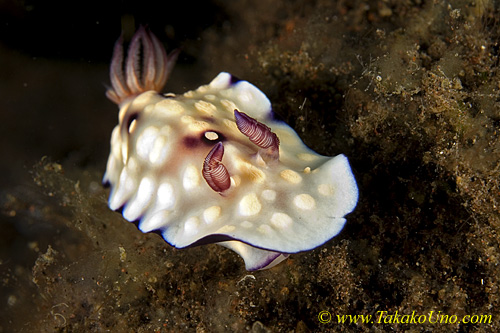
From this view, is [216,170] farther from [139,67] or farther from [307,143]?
[139,67]

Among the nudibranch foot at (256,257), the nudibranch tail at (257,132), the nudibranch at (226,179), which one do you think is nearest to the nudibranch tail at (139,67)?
the nudibranch at (226,179)

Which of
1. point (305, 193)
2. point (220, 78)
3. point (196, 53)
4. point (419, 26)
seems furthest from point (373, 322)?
point (196, 53)

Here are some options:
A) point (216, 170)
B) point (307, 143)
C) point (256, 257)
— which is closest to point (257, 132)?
point (216, 170)

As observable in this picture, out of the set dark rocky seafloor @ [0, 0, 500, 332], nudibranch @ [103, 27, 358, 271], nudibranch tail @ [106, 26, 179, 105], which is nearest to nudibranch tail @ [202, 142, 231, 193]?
nudibranch @ [103, 27, 358, 271]

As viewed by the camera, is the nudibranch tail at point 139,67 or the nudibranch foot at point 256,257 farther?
the nudibranch tail at point 139,67

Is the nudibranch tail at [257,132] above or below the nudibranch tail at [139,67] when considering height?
above

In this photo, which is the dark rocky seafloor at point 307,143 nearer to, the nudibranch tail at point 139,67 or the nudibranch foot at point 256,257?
the nudibranch foot at point 256,257
